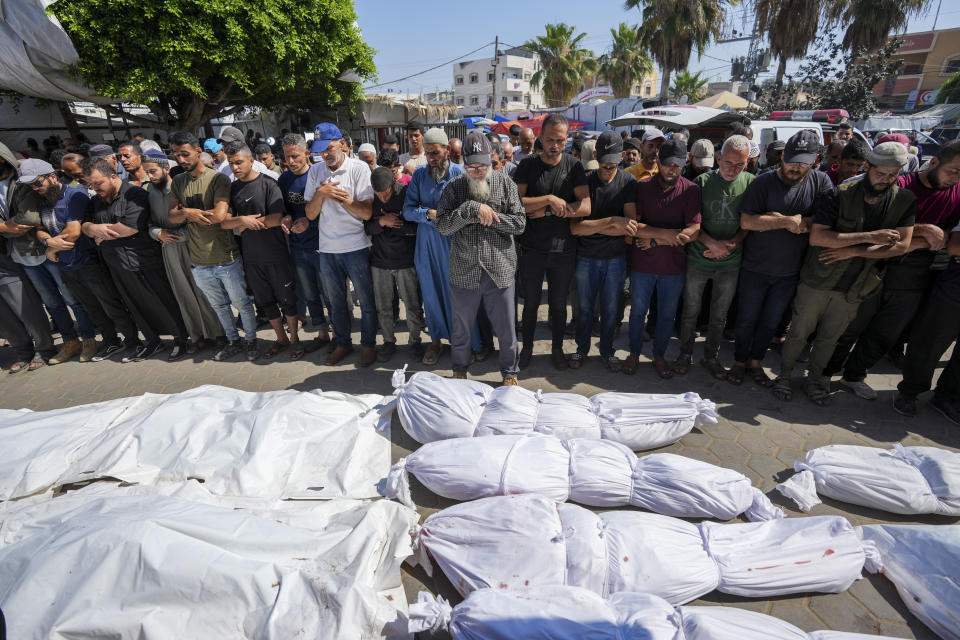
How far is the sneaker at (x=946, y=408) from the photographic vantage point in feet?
11.1

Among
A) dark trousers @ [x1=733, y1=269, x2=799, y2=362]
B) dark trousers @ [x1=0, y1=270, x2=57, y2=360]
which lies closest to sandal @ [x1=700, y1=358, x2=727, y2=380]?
dark trousers @ [x1=733, y1=269, x2=799, y2=362]

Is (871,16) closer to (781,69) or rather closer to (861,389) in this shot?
(781,69)

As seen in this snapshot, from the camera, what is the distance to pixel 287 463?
9.23ft

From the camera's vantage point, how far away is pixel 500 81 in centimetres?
5691

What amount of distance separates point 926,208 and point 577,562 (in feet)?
11.4

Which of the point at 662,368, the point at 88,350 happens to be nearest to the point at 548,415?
the point at 662,368

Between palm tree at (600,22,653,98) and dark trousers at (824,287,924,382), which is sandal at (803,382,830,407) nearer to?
dark trousers at (824,287,924,382)

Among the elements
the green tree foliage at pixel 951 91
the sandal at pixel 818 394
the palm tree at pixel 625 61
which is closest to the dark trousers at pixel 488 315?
the sandal at pixel 818 394

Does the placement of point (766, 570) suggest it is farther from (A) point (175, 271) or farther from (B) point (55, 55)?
(B) point (55, 55)

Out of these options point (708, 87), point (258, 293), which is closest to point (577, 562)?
point (258, 293)

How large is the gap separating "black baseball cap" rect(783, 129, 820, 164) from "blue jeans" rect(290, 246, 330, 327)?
13.2 feet

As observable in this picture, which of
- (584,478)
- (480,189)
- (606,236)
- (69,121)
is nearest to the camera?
(584,478)

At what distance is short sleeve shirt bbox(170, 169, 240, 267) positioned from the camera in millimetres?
4086

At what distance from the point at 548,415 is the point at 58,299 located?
5.35 m
